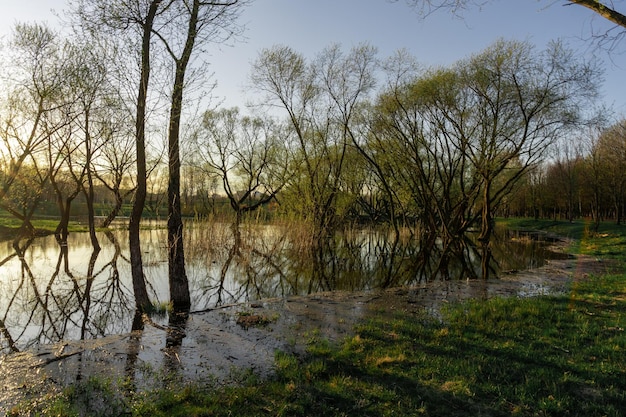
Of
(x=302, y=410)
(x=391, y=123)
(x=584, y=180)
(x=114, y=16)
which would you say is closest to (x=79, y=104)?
(x=114, y=16)

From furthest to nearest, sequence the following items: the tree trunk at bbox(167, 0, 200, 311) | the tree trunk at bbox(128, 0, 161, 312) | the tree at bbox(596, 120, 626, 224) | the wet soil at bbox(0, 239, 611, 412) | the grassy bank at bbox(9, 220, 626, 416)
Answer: the tree at bbox(596, 120, 626, 224) → the tree trunk at bbox(167, 0, 200, 311) → the tree trunk at bbox(128, 0, 161, 312) → the wet soil at bbox(0, 239, 611, 412) → the grassy bank at bbox(9, 220, 626, 416)

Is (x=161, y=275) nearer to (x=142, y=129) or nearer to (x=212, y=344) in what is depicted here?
(x=142, y=129)

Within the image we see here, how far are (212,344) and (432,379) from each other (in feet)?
9.99

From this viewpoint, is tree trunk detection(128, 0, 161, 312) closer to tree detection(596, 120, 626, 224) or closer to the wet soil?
the wet soil

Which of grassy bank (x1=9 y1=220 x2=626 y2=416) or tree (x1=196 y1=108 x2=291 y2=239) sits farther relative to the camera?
tree (x1=196 y1=108 x2=291 y2=239)

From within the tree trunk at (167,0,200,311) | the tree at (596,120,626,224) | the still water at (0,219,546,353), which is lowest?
the still water at (0,219,546,353)

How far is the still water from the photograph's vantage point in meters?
7.20

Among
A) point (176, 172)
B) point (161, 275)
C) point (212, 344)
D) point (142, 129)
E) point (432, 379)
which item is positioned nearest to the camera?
point (432, 379)

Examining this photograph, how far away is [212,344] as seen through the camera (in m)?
5.59

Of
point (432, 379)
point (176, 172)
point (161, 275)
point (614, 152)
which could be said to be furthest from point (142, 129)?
point (614, 152)

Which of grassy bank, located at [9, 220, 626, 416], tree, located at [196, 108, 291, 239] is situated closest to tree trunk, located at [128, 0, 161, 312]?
grassy bank, located at [9, 220, 626, 416]

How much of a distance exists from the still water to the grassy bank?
3.44m

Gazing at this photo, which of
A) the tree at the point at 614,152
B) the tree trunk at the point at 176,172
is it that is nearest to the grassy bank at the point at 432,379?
the tree trunk at the point at 176,172

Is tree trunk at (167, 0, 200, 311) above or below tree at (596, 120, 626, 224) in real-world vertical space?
below
